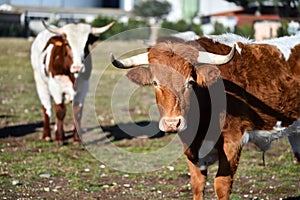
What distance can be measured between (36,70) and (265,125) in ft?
22.2

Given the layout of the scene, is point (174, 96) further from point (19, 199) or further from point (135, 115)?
point (135, 115)

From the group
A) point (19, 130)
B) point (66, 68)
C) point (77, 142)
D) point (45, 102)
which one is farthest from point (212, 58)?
point (19, 130)

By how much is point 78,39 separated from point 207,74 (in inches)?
224

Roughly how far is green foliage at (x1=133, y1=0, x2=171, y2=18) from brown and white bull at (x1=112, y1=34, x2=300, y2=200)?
77654mm

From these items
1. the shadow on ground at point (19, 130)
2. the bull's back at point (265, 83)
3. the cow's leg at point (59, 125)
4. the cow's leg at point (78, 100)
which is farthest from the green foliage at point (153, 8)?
the bull's back at point (265, 83)

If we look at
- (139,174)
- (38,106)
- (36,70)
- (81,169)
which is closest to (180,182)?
(139,174)

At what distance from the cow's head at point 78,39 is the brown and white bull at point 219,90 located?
463cm

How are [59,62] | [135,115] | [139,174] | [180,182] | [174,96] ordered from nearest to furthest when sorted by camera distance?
[174,96]
[180,182]
[139,174]
[59,62]
[135,115]

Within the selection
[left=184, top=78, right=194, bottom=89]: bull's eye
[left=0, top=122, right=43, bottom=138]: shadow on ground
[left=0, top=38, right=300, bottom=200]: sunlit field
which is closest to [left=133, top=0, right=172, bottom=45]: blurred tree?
[left=0, top=122, right=43, bottom=138]: shadow on ground

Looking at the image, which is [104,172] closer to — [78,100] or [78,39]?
[78,100]

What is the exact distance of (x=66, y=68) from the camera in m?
11.7

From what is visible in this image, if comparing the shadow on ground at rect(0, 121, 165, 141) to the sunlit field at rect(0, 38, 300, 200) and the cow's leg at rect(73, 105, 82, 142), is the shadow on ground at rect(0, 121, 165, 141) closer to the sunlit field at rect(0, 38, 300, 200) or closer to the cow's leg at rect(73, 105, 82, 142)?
the sunlit field at rect(0, 38, 300, 200)

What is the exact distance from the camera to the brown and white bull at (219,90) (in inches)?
247

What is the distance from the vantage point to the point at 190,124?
671 centimetres
